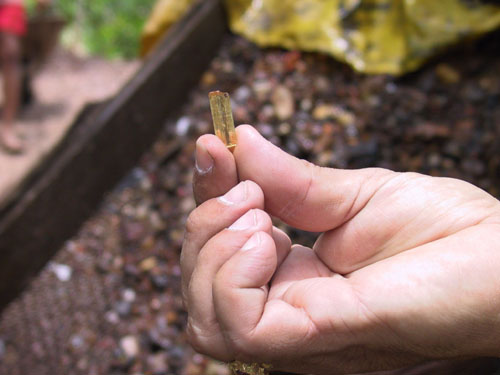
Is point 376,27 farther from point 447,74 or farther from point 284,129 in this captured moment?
point 284,129

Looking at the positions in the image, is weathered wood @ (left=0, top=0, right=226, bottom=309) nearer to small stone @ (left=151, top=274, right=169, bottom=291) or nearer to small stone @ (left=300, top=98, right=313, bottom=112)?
small stone @ (left=151, top=274, right=169, bottom=291)

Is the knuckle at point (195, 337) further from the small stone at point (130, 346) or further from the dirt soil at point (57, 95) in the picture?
the dirt soil at point (57, 95)

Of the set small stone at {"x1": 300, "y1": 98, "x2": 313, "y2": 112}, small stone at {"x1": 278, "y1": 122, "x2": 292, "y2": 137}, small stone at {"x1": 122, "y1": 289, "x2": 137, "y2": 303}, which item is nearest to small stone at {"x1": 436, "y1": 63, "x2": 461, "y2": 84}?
small stone at {"x1": 300, "y1": 98, "x2": 313, "y2": 112}

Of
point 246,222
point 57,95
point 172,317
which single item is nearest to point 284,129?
point 172,317

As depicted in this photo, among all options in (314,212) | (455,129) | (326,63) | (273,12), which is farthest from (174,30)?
(314,212)

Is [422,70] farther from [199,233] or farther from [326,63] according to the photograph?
[199,233]

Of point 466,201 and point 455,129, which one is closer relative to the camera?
point 466,201
